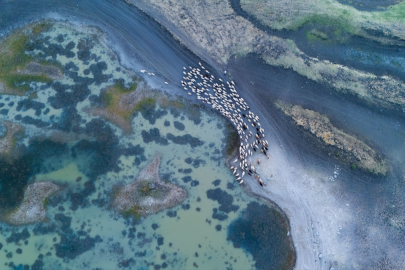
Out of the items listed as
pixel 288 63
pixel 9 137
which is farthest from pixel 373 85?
pixel 9 137

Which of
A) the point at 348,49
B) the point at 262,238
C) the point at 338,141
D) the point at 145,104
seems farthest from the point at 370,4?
the point at 262,238

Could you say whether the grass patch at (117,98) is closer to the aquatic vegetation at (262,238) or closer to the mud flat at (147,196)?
the mud flat at (147,196)

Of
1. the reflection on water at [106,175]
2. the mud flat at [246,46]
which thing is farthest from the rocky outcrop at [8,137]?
the mud flat at [246,46]

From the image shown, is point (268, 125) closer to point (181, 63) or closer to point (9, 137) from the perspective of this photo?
point (181, 63)

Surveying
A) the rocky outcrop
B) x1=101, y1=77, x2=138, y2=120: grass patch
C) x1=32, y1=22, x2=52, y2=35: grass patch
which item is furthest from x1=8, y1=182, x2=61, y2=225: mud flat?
x1=32, y1=22, x2=52, y2=35: grass patch

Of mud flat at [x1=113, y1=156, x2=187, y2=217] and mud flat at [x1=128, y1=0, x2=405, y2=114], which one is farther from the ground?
mud flat at [x1=128, y1=0, x2=405, y2=114]

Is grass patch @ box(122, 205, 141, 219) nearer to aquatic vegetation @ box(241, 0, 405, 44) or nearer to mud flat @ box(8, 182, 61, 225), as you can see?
mud flat @ box(8, 182, 61, 225)

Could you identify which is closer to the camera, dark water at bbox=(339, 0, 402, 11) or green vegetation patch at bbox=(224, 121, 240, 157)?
green vegetation patch at bbox=(224, 121, 240, 157)
